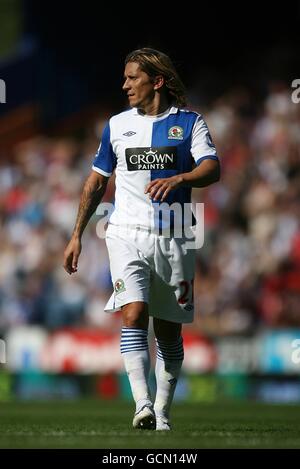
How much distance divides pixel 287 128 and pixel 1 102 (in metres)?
8.53

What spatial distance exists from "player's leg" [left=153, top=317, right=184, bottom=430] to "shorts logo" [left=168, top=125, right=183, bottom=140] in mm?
1147

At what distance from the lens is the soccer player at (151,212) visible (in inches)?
282

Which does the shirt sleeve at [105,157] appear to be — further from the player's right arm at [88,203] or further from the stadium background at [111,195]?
the stadium background at [111,195]

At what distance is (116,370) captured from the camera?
16.0m

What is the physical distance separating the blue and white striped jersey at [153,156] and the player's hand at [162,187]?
363mm

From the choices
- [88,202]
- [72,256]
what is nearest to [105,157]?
[88,202]

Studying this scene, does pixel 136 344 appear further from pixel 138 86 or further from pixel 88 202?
pixel 138 86

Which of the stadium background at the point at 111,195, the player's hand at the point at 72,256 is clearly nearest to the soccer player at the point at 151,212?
the player's hand at the point at 72,256

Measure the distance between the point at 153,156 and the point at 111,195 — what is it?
1240cm

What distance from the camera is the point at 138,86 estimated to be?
7.45m

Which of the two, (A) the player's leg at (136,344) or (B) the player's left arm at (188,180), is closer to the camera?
(B) the player's left arm at (188,180)

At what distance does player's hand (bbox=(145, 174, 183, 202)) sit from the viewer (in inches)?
273

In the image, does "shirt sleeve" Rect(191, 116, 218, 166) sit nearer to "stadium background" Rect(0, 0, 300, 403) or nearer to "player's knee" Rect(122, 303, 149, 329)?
"player's knee" Rect(122, 303, 149, 329)

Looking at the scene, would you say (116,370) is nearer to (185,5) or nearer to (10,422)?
(10,422)
